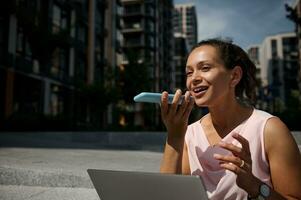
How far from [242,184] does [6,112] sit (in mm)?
19568

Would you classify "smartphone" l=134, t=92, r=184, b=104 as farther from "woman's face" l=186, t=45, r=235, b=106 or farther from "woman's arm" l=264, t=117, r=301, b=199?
"woman's arm" l=264, t=117, r=301, b=199

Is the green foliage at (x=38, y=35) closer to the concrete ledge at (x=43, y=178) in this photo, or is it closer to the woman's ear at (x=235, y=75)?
the concrete ledge at (x=43, y=178)

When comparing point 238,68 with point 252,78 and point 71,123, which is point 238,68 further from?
point 71,123

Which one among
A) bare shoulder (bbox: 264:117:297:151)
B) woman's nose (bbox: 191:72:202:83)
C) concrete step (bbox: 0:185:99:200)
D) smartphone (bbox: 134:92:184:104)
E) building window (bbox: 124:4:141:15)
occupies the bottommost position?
concrete step (bbox: 0:185:99:200)

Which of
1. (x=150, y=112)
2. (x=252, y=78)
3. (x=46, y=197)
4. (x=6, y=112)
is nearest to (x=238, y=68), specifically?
(x=252, y=78)

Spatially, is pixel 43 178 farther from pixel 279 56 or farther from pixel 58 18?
pixel 279 56

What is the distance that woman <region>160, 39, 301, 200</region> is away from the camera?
4.69 ft

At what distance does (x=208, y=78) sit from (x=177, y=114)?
10.0 inches

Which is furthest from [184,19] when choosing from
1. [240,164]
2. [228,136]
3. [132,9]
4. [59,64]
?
[240,164]

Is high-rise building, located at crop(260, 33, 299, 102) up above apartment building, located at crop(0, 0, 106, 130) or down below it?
above

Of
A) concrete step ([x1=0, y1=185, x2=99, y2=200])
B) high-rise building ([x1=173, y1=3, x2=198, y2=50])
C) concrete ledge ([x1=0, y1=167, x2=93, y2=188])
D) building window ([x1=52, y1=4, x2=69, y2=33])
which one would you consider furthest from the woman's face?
high-rise building ([x1=173, y1=3, x2=198, y2=50])

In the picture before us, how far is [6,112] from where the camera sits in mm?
19031

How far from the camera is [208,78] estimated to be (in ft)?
5.69

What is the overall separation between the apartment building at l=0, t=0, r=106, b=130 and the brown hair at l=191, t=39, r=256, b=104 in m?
13.8
